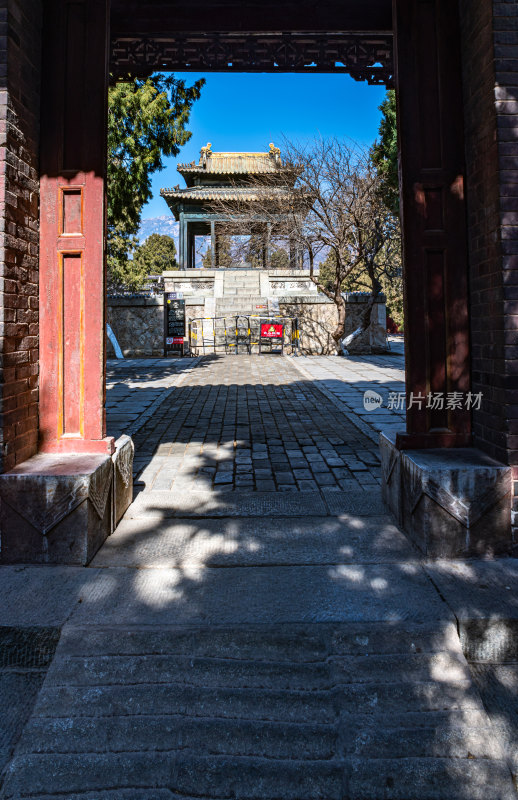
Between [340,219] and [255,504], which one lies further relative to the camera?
[340,219]

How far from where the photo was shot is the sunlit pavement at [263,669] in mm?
1665

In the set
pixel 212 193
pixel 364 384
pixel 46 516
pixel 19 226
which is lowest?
pixel 46 516

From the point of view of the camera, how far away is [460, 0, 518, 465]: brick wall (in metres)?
2.60

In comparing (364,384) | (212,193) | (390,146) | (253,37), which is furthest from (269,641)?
(212,193)

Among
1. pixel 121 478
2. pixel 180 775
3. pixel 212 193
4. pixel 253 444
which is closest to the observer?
pixel 180 775

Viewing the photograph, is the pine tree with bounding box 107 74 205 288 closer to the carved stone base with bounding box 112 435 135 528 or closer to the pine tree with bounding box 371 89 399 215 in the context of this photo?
the pine tree with bounding box 371 89 399 215

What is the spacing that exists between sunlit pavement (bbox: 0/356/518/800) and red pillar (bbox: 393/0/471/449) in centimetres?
92

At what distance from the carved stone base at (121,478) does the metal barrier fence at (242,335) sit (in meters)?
15.2

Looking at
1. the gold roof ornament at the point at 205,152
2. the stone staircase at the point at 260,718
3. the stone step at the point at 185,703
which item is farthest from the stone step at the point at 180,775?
the gold roof ornament at the point at 205,152

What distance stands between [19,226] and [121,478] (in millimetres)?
1555

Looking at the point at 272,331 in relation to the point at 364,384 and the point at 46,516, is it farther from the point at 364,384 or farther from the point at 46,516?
the point at 46,516

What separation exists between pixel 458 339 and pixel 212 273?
2230 centimetres

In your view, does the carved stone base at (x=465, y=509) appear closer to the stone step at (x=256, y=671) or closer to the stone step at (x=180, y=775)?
the stone step at (x=256, y=671)

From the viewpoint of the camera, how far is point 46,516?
2.64m
